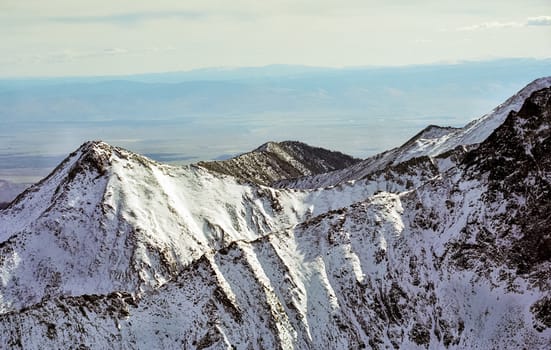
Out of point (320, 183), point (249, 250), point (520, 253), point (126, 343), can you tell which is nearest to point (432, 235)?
point (520, 253)

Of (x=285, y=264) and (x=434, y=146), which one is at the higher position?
(x=434, y=146)

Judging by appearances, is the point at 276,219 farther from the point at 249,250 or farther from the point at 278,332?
the point at 278,332

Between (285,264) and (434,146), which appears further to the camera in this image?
(434,146)

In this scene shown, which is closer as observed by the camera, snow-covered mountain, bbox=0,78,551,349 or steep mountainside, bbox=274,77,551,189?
snow-covered mountain, bbox=0,78,551,349

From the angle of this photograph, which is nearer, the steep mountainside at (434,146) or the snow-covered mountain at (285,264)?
the snow-covered mountain at (285,264)
